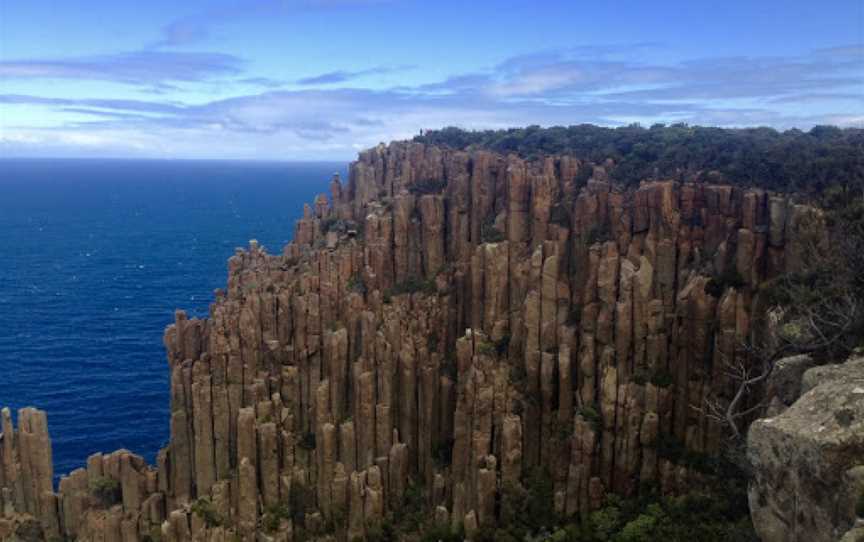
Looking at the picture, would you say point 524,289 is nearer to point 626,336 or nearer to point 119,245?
point 626,336

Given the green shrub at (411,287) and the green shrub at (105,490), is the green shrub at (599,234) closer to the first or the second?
the green shrub at (411,287)

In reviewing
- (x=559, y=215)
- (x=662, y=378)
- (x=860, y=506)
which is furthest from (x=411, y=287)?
(x=860, y=506)

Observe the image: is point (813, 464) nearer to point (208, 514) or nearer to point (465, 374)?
point (465, 374)

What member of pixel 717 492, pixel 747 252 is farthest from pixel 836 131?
pixel 717 492

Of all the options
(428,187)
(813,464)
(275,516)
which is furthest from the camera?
(428,187)

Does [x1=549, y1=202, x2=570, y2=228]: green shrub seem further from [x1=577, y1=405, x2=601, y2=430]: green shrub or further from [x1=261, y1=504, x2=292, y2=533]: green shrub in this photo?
[x1=261, y1=504, x2=292, y2=533]: green shrub

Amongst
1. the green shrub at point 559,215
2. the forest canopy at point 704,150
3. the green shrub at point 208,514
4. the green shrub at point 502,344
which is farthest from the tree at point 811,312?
the green shrub at point 208,514
